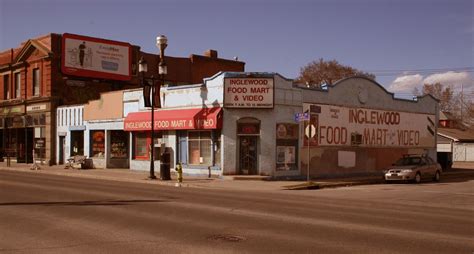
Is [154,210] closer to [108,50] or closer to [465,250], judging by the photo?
[465,250]

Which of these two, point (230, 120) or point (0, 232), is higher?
point (230, 120)

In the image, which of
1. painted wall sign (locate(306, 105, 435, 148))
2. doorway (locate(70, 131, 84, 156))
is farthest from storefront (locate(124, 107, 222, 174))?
doorway (locate(70, 131, 84, 156))

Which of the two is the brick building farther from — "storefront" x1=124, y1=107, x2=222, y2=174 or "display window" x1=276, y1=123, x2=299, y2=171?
"display window" x1=276, y1=123, x2=299, y2=171

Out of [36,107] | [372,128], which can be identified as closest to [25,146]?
[36,107]

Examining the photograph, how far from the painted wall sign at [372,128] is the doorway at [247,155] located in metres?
4.45

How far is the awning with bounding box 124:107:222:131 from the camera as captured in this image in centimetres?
2733

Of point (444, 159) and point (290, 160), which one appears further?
point (444, 159)

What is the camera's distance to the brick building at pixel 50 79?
39406 mm

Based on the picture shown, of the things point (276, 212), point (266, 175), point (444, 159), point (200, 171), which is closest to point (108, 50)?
point (200, 171)

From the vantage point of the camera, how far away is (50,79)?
39.1 meters

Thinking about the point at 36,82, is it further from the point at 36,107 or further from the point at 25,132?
the point at 25,132

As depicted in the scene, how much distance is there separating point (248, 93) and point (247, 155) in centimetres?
326

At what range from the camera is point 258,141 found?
27594 millimetres

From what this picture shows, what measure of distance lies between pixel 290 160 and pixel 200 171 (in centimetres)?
493
